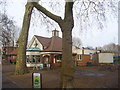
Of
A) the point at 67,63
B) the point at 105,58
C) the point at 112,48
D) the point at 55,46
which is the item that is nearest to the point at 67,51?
the point at 67,63

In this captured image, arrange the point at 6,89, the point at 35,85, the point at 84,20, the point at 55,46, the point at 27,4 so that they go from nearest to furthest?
the point at 35,85
the point at 6,89
the point at 84,20
the point at 27,4
the point at 55,46

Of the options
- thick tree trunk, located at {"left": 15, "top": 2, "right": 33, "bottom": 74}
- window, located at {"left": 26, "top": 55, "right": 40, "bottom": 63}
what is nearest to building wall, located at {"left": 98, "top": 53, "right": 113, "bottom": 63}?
window, located at {"left": 26, "top": 55, "right": 40, "bottom": 63}

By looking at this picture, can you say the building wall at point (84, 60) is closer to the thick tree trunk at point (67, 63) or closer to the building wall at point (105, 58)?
the building wall at point (105, 58)

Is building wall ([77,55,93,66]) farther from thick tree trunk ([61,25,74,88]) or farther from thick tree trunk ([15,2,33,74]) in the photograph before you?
thick tree trunk ([61,25,74,88])

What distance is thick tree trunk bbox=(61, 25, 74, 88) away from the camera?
30.5 feet

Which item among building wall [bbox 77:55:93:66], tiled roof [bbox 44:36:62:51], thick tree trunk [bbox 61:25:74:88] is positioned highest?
tiled roof [bbox 44:36:62:51]

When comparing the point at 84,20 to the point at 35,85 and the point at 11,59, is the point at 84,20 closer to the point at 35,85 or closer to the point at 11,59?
the point at 35,85

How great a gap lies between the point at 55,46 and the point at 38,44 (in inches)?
188

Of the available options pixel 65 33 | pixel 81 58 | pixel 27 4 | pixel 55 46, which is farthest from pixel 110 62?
pixel 65 33

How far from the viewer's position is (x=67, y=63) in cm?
966

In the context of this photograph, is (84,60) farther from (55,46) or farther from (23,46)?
(23,46)

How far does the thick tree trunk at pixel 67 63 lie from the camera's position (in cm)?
928

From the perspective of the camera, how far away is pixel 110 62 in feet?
131

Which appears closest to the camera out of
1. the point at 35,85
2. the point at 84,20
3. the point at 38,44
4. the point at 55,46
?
the point at 35,85
